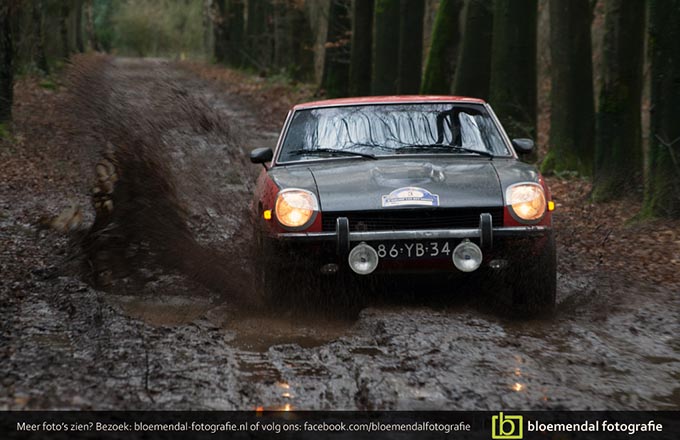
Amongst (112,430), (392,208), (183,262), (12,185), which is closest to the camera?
(112,430)

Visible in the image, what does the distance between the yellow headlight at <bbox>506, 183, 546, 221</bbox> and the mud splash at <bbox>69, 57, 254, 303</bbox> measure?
7.17 ft

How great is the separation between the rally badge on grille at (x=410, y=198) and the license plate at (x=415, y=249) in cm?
27

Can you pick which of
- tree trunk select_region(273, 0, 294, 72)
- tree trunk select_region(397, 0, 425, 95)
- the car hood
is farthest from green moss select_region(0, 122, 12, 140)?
tree trunk select_region(273, 0, 294, 72)

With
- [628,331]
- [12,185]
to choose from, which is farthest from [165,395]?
[12,185]

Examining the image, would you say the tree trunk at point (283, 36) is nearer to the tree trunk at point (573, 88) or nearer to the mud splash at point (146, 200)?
the tree trunk at point (573, 88)

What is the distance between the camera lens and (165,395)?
4.91 m

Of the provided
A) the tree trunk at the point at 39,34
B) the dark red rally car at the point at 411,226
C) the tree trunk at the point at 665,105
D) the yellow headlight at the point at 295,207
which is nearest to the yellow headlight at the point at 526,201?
the dark red rally car at the point at 411,226

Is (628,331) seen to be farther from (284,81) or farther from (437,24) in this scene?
(284,81)

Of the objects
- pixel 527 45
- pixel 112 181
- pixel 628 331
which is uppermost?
pixel 527 45

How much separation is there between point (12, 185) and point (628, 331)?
1057 cm

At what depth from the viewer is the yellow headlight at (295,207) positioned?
6.77 m

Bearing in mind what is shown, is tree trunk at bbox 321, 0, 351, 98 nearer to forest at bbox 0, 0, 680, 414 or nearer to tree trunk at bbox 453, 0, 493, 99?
tree trunk at bbox 453, 0, 493, 99

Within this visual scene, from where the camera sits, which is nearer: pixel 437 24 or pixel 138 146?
pixel 138 146

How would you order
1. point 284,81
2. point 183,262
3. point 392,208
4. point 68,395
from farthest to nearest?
point 284,81 → point 183,262 → point 392,208 → point 68,395
